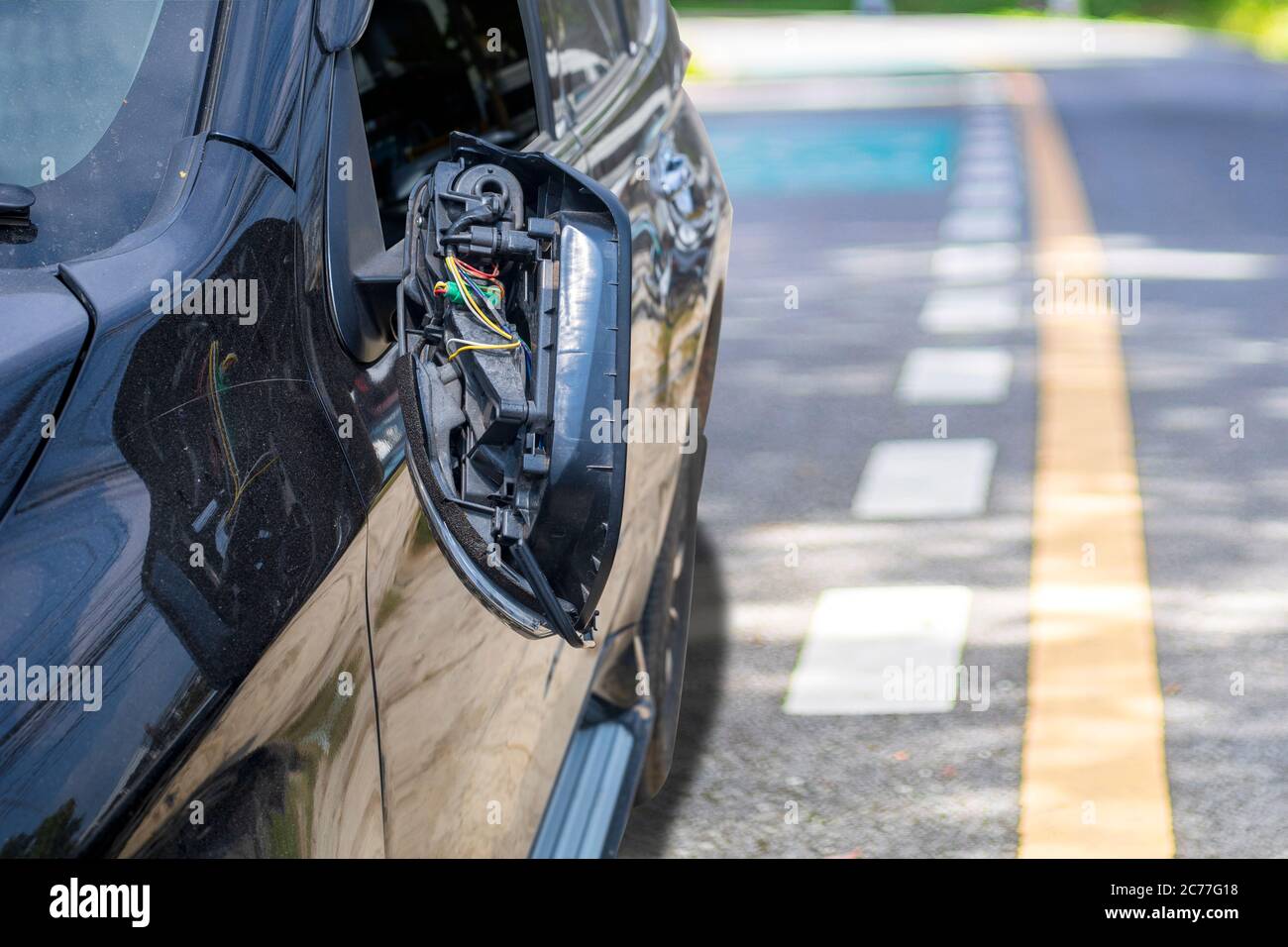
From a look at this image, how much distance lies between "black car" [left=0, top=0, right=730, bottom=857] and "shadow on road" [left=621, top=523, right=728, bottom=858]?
1.22 metres

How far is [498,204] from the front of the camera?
5.29 ft

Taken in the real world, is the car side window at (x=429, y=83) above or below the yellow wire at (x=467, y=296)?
below

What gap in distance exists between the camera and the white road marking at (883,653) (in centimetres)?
379

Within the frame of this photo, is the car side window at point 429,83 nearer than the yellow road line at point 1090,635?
No

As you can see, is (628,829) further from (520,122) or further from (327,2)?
(327,2)

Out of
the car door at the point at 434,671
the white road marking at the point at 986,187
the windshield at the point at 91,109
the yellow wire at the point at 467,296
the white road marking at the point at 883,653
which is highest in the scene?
the windshield at the point at 91,109

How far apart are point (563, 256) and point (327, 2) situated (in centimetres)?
52

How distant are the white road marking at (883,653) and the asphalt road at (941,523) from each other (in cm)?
5

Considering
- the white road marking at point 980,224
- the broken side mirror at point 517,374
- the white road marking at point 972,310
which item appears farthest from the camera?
the white road marking at point 980,224

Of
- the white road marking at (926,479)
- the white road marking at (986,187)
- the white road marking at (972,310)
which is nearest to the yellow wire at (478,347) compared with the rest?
the white road marking at (926,479)

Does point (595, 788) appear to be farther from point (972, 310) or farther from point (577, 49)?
point (972, 310)

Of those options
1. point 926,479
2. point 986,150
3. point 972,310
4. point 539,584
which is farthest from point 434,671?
point 986,150

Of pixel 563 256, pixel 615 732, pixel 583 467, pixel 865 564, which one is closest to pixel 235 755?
pixel 583 467

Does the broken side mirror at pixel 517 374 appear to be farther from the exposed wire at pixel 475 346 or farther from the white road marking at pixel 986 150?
the white road marking at pixel 986 150
